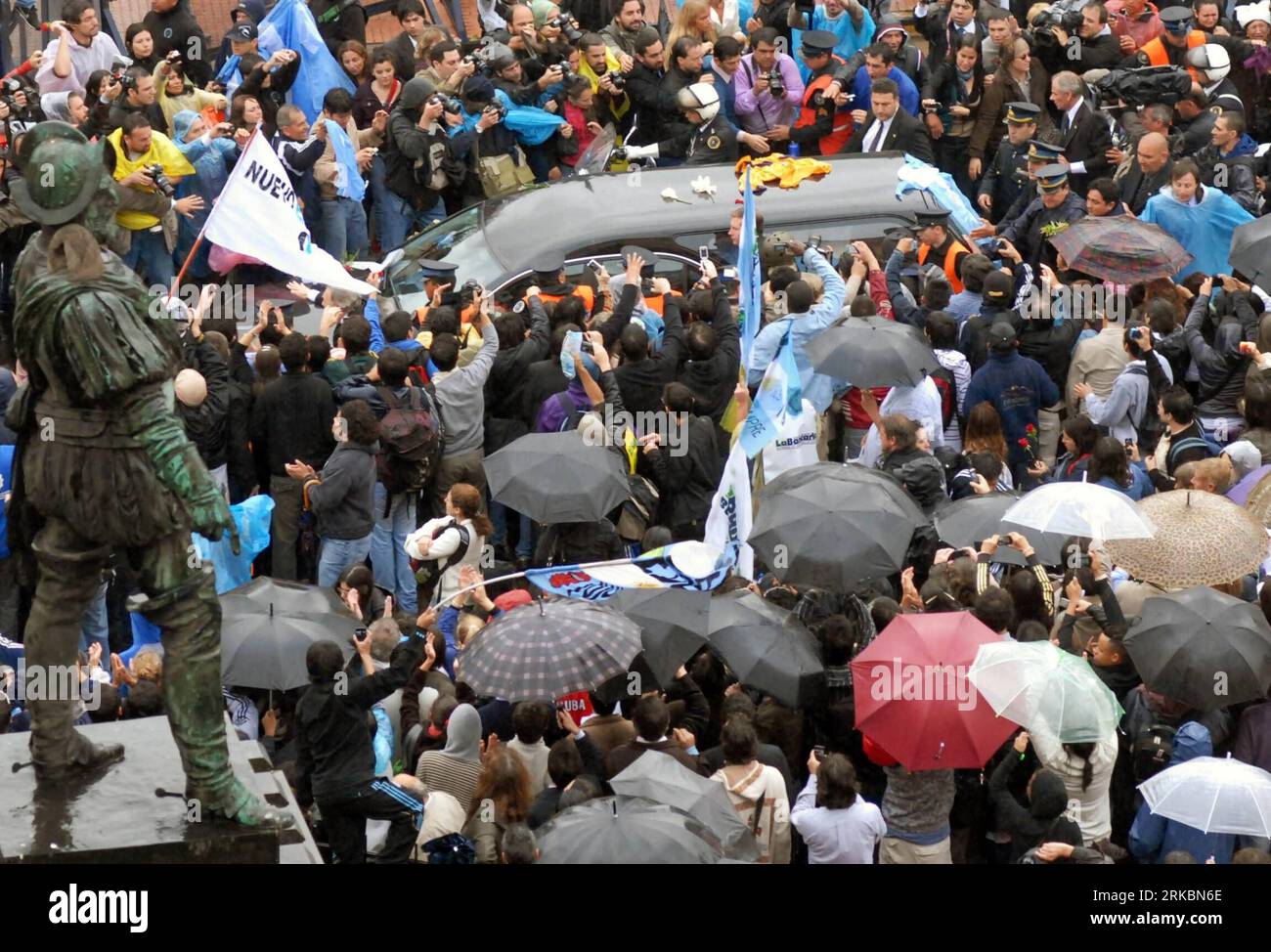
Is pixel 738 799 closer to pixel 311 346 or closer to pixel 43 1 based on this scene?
pixel 311 346

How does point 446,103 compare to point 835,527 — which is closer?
point 835,527

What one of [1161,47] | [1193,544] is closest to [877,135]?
[1161,47]

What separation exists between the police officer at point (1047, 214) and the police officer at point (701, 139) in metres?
2.48

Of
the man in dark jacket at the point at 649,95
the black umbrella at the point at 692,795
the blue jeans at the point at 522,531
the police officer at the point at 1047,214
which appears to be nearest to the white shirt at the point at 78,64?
the man in dark jacket at the point at 649,95

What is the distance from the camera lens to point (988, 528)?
12109 millimetres

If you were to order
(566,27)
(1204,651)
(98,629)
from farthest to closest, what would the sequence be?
1. (566,27)
2. (98,629)
3. (1204,651)

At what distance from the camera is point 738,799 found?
32.7ft

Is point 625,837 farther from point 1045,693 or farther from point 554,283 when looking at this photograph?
point 554,283

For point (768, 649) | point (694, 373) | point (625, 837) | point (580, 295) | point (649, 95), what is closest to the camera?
point (625, 837)

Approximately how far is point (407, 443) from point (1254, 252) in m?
5.44

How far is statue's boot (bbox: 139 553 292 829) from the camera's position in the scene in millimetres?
8398

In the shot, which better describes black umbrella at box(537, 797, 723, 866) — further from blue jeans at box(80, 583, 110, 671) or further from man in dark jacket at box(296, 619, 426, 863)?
blue jeans at box(80, 583, 110, 671)

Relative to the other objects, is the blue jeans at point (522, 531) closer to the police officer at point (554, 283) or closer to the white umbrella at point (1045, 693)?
the police officer at point (554, 283)

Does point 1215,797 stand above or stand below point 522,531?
above
